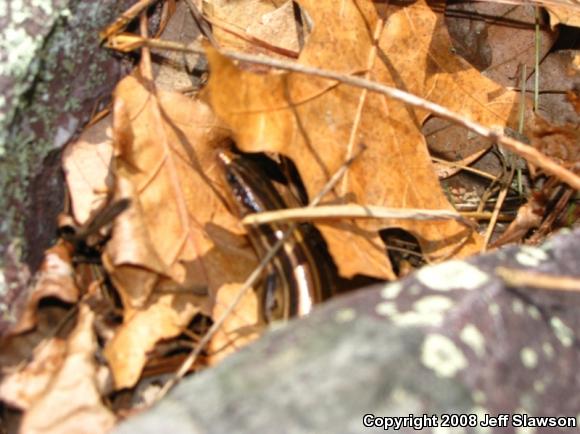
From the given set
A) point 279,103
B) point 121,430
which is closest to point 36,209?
point 279,103

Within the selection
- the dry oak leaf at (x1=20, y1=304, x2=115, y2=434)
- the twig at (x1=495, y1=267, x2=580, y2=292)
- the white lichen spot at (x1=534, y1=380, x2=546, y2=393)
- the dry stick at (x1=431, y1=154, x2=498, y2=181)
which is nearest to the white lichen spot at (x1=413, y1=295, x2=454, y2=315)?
the twig at (x1=495, y1=267, x2=580, y2=292)

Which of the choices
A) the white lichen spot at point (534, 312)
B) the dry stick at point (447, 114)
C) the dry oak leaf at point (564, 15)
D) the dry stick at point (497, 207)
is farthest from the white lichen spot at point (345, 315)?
the dry oak leaf at point (564, 15)

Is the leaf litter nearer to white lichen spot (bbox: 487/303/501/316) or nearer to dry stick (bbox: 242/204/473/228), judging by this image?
dry stick (bbox: 242/204/473/228)

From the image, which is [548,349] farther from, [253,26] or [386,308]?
[253,26]

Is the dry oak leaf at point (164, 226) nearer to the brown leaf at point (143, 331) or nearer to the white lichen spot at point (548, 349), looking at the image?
the brown leaf at point (143, 331)

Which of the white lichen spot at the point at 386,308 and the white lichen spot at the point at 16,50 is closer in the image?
the white lichen spot at the point at 386,308

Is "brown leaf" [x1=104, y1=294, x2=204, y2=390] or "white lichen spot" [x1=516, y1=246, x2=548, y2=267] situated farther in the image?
"brown leaf" [x1=104, y1=294, x2=204, y2=390]

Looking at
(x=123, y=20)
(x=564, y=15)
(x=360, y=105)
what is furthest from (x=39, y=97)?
(x=564, y=15)
